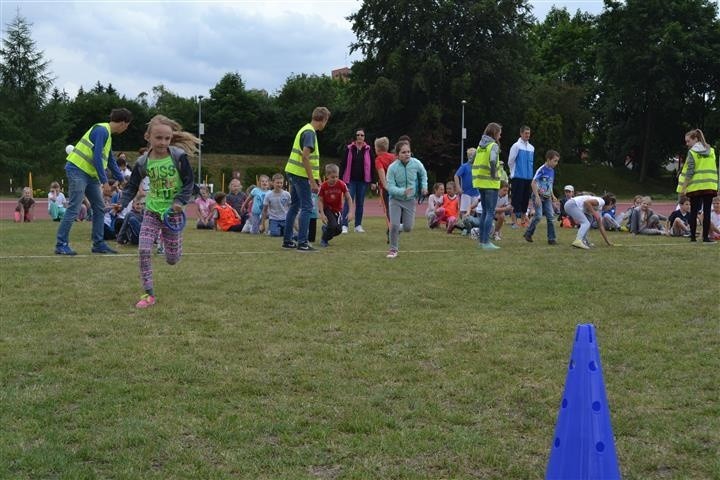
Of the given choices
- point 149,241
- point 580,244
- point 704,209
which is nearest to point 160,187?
point 149,241

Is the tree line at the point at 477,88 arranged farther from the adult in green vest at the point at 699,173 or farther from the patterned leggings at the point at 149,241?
the patterned leggings at the point at 149,241

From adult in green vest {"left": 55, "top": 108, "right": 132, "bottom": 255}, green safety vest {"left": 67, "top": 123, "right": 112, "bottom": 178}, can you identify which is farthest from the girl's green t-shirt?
green safety vest {"left": 67, "top": 123, "right": 112, "bottom": 178}

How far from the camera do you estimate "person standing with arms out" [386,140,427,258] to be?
35.7ft

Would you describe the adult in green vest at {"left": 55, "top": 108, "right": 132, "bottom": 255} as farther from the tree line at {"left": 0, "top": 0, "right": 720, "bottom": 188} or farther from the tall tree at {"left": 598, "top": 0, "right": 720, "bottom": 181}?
the tall tree at {"left": 598, "top": 0, "right": 720, "bottom": 181}

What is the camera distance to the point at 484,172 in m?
12.1

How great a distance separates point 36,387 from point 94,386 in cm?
34

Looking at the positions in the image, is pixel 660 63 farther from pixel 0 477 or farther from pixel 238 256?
pixel 0 477

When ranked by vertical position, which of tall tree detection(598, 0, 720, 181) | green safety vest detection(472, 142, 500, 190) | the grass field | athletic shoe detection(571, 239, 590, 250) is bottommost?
the grass field

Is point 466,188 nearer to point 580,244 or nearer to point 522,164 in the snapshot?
point 522,164

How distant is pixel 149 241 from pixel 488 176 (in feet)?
20.9

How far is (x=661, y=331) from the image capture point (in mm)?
6035

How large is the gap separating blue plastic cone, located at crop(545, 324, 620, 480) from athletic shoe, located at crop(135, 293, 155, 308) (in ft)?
15.7

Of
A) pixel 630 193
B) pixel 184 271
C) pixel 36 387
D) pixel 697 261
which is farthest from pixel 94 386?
pixel 630 193

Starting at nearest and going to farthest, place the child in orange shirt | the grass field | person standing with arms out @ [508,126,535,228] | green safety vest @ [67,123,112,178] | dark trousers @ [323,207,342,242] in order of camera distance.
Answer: the grass field, green safety vest @ [67,123,112,178], dark trousers @ [323,207,342,242], person standing with arms out @ [508,126,535,228], the child in orange shirt
